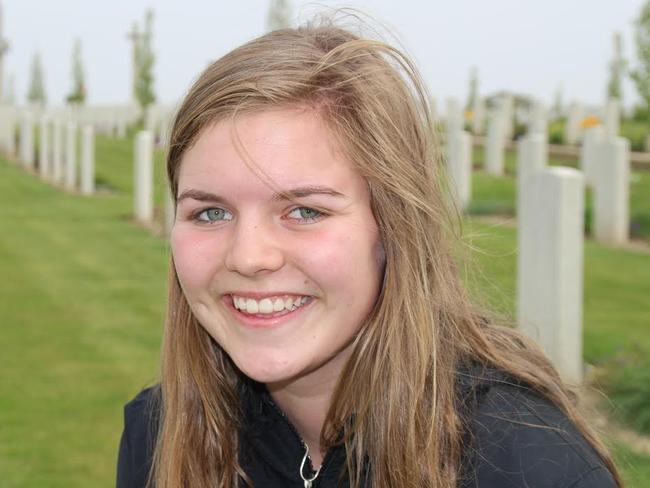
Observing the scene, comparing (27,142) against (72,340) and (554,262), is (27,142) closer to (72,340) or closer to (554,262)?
(72,340)

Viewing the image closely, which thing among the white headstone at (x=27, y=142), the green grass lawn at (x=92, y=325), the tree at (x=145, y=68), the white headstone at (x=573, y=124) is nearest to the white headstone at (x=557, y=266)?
the green grass lawn at (x=92, y=325)

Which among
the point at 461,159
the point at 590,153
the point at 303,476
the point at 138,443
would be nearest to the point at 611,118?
the point at 590,153

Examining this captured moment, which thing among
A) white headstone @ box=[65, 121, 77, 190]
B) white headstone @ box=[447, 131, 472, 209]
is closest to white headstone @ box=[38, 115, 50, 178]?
white headstone @ box=[65, 121, 77, 190]

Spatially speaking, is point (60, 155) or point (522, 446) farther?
point (60, 155)

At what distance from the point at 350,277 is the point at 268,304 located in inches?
7.0

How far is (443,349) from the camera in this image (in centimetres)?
210

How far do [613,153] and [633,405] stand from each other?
5.94 metres

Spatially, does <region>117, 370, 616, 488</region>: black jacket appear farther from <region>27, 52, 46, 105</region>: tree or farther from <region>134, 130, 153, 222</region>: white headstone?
Answer: <region>27, 52, 46, 105</region>: tree

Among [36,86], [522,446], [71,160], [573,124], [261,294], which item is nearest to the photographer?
[522,446]

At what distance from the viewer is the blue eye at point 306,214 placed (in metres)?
1.95

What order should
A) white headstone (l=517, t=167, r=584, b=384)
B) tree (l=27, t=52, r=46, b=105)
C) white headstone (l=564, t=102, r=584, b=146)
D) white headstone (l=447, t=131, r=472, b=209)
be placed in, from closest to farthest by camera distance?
1. white headstone (l=517, t=167, r=584, b=384)
2. white headstone (l=447, t=131, r=472, b=209)
3. white headstone (l=564, t=102, r=584, b=146)
4. tree (l=27, t=52, r=46, b=105)

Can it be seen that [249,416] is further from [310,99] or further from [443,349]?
[310,99]

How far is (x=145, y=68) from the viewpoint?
34625 millimetres

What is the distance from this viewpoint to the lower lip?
79.7 inches
